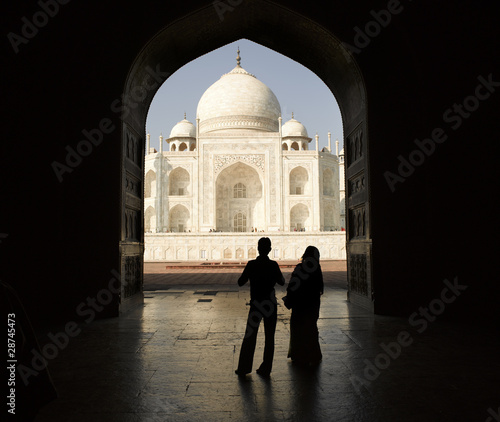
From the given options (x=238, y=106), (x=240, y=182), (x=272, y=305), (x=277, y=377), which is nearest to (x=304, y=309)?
(x=272, y=305)

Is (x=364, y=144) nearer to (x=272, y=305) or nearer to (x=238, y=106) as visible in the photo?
(x=272, y=305)

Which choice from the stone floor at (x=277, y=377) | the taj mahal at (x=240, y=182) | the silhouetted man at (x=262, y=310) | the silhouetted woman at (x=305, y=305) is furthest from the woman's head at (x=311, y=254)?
the taj mahal at (x=240, y=182)

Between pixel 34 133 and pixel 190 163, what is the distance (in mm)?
23414

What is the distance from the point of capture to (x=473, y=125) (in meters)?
4.65

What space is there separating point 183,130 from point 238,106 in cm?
550

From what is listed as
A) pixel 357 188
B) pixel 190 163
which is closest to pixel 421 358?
pixel 357 188

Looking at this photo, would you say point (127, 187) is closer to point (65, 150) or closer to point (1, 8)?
point (65, 150)

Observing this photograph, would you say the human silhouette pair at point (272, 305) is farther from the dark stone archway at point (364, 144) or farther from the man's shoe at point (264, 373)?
the dark stone archway at point (364, 144)

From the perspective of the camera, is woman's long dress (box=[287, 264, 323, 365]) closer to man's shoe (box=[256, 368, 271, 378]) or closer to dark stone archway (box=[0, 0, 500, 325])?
man's shoe (box=[256, 368, 271, 378])

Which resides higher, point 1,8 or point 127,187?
point 1,8

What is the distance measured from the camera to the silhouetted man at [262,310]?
8.91ft

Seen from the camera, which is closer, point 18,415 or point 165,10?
point 18,415

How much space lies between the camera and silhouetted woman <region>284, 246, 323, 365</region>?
117 inches

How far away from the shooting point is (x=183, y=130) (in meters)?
33.3
